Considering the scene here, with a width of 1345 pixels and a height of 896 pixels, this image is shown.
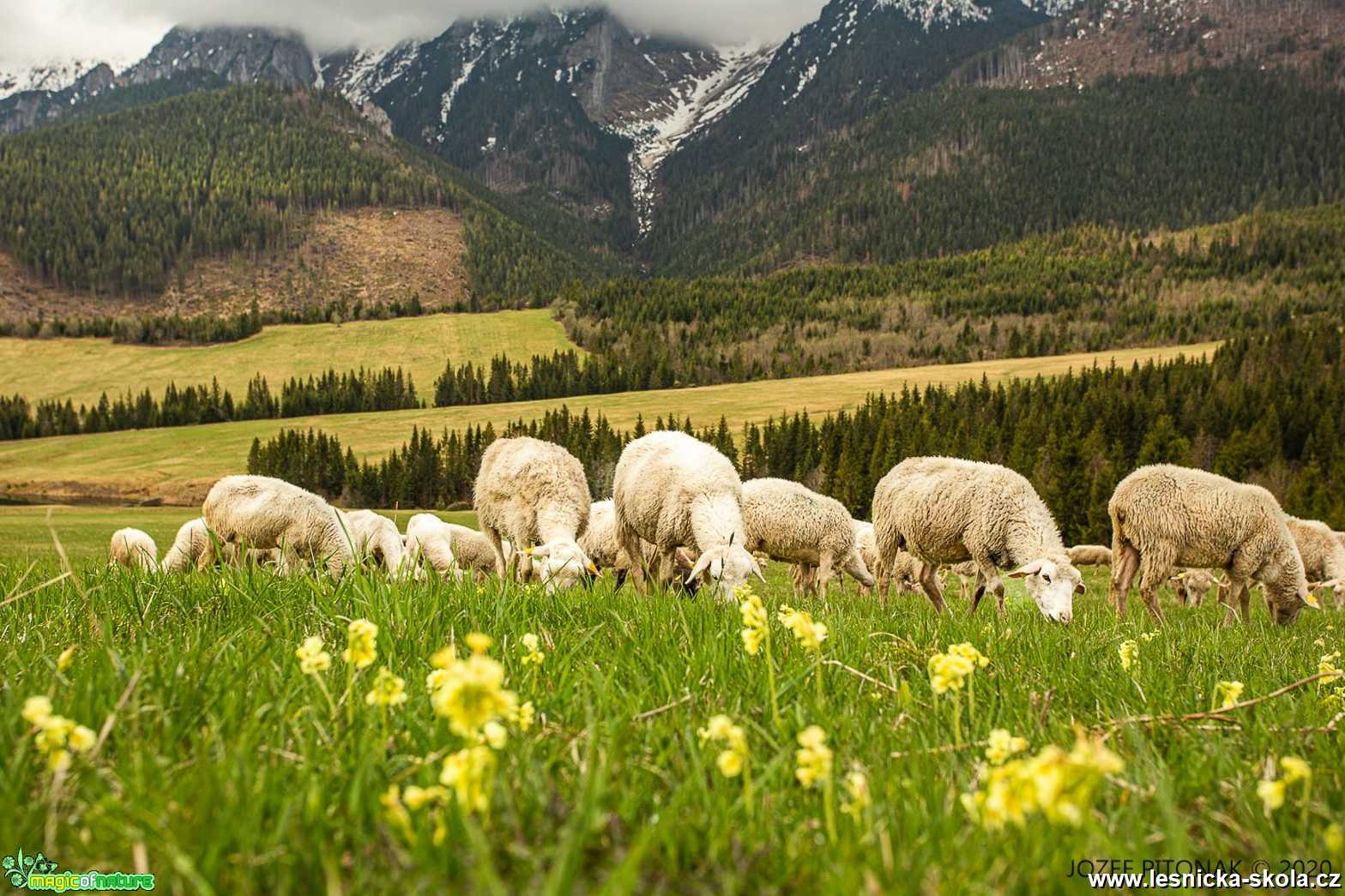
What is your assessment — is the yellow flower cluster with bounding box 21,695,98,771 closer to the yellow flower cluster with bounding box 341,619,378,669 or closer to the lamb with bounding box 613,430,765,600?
the yellow flower cluster with bounding box 341,619,378,669

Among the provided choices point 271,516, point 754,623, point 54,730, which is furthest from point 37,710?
point 271,516

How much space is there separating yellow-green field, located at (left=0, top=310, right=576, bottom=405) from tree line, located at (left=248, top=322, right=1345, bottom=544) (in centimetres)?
5231

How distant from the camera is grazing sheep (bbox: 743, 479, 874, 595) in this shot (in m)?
16.4

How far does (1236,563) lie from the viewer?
12922mm

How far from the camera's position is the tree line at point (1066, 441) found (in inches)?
1901

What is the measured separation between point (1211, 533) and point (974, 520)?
4197 mm

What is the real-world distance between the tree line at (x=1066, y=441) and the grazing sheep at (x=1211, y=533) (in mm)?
34210

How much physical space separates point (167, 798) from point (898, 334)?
16887 cm

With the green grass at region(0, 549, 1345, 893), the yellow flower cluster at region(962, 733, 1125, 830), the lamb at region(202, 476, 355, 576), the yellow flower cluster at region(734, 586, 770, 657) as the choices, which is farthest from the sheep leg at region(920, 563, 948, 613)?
the yellow flower cluster at region(962, 733, 1125, 830)

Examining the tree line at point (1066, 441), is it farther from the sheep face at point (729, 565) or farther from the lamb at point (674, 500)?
the sheep face at point (729, 565)

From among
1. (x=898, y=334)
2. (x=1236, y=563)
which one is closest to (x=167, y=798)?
(x=1236, y=563)

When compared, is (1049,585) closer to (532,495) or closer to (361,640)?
(532,495)

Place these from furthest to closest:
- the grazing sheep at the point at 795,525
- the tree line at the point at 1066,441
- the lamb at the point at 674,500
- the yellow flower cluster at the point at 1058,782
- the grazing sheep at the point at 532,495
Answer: the tree line at the point at 1066,441, the grazing sheep at the point at 795,525, the grazing sheep at the point at 532,495, the lamb at the point at 674,500, the yellow flower cluster at the point at 1058,782

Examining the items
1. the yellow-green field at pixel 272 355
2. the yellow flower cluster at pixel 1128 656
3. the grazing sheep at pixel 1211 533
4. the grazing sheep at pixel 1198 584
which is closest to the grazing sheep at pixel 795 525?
the grazing sheep at pixel 1211 533
